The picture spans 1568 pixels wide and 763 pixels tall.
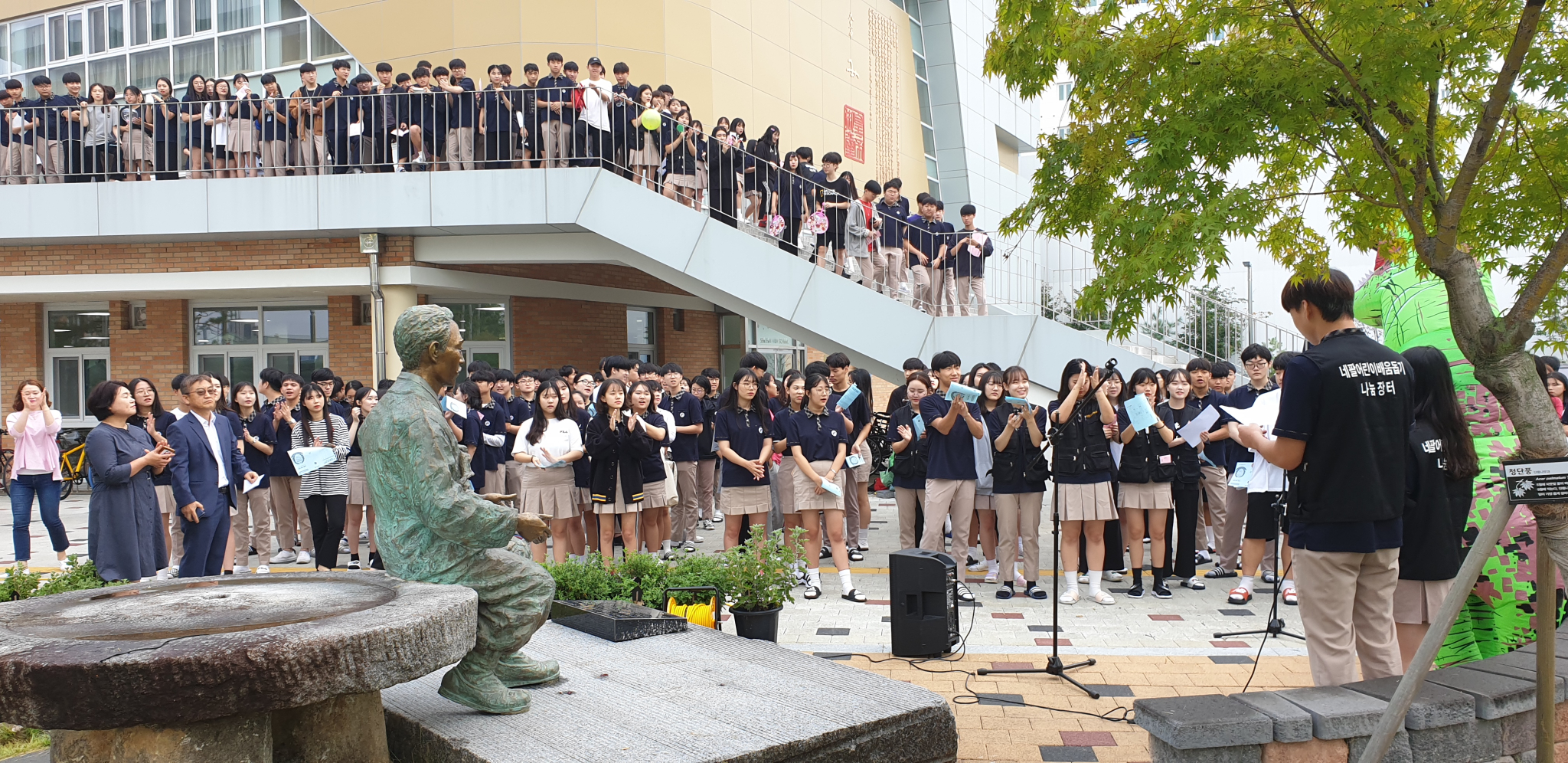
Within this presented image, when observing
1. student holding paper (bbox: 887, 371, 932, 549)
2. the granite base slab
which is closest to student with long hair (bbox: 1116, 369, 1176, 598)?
student holding paper (bbox: 887, 371, 932, 549)

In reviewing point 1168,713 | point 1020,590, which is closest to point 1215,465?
point 1020,590

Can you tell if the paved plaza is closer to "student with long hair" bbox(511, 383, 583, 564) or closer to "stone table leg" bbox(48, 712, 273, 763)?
"student with long hair" bbox(511, 383, 583, 564)

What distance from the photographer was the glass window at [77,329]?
779 inches

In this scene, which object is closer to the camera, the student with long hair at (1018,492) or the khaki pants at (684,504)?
the student with long hair at (1018,492)

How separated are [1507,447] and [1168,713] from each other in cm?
253

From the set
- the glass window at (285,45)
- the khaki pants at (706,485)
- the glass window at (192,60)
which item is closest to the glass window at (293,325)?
the glass window at (285,45)

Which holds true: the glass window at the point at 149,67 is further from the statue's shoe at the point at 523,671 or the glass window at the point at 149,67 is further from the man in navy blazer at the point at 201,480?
the statue's shoe at the point at 523,671

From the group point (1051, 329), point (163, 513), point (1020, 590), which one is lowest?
point (1020, 590)

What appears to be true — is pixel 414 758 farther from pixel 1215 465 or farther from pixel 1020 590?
pixel 1215 465

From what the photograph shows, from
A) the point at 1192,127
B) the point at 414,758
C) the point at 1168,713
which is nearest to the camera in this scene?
the point at 1168,713

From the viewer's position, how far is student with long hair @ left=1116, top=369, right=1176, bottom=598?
27.7ft

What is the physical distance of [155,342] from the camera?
63.4 feet

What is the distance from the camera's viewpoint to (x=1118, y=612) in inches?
311

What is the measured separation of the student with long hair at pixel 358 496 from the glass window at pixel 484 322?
30.5 feet
